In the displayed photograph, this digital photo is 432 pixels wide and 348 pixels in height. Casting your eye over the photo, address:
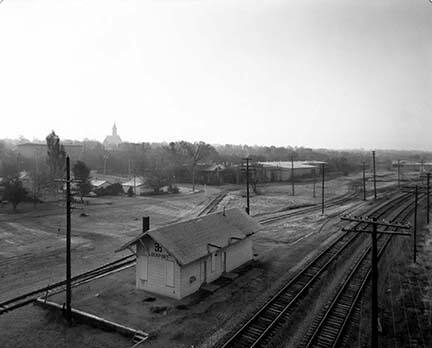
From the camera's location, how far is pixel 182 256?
19.0 meters

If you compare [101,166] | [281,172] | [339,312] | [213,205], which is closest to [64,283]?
[339,312]

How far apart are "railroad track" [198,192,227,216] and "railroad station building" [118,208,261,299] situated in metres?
26.0

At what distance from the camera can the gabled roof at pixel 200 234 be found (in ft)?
63.9

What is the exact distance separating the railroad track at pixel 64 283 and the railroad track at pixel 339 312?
13.7 metres

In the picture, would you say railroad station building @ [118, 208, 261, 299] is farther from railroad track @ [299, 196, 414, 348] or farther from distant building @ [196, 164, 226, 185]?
distant building @ [196, 164, 226, 185]

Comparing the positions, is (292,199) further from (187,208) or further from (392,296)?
(392,296)

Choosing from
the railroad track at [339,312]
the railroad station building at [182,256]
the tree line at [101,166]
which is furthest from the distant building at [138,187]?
the railroad track at [339,312]

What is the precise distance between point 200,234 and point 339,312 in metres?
8.66

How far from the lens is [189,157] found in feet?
325

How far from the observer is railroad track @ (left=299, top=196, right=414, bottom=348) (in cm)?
1502

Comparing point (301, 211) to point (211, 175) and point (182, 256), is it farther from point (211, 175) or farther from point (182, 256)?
point (211, 175)

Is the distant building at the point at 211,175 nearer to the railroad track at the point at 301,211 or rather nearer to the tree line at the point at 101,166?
the tree line at the point at 101,166

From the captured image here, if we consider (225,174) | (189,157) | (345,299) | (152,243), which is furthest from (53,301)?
(189,157)

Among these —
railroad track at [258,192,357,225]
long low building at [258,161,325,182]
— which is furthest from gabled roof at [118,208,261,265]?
long low building at [258,161,325,182]
